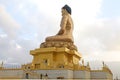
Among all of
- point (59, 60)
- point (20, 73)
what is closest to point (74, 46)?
point (59, 60)

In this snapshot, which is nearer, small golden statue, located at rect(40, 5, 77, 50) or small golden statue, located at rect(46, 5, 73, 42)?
small golden statue, located at rect(40, 5, 77, 50)

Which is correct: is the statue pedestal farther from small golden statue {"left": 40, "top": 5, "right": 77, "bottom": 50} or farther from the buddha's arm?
the buddha's arm

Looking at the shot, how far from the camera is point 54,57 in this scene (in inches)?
1011

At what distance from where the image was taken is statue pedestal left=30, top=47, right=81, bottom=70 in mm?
24342

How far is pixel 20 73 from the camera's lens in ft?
80.1

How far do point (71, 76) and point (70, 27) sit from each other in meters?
7.47

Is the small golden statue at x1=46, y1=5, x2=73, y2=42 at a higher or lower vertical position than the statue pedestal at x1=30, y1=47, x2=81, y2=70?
higher

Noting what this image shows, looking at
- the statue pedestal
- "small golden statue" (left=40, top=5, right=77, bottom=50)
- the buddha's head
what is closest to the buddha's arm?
"small golden statue" (left=40, top=5, right=77, bottom=50)

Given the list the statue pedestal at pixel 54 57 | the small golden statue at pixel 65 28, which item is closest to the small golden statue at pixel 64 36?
the small golden statue at pixel 65 28

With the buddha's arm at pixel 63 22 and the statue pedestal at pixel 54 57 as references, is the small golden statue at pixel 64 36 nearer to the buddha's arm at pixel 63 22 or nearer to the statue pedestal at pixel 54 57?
the buddha's arm at pixel 63 22

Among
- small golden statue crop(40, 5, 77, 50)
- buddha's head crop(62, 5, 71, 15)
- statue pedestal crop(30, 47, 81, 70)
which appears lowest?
statue pedestal crop(30, 47, 81, 70)

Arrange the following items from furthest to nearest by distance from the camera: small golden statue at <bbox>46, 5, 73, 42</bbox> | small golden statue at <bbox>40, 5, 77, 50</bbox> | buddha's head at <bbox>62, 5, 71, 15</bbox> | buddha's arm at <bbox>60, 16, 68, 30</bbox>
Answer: buddha's head at <bbox>62, 5, 71, 15</bbox> → buddha's arm at <bbox>60, 16, 68, 30</bbox> → small golden statue at <bbox>46, 5, 73, 42</bbox> → small golden statue at <bbox>40, 5, 77, 50</bbox>

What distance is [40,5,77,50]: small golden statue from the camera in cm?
2675

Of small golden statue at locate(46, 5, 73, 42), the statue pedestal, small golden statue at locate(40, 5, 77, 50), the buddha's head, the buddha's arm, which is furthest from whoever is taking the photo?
the buddha's head
